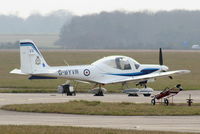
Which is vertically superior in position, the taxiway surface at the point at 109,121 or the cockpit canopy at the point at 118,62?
the cockpit canopy at the point at 118,62

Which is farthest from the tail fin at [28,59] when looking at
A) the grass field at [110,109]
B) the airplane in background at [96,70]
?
the grass field at [110,109]

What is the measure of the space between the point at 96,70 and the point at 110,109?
447 inches

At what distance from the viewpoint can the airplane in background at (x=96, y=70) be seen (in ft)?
133

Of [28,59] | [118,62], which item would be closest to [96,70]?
[118,62]

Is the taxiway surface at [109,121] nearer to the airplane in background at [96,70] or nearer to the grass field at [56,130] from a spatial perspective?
the grass field at [56,130]

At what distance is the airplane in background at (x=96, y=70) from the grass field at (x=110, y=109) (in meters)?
7.95

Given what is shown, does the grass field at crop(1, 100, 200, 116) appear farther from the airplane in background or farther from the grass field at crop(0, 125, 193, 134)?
the airplane in background

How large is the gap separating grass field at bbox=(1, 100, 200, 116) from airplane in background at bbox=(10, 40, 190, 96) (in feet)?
26.1

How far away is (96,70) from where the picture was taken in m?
41.7

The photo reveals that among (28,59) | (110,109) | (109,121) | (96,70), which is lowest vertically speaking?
(109,121)

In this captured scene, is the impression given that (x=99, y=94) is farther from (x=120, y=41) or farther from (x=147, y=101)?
(x=120, y=41)

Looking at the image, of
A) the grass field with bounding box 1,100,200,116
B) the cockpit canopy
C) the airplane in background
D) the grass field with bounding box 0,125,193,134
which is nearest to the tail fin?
the airplane in background

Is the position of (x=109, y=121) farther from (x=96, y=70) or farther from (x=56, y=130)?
(x=96, y=70)

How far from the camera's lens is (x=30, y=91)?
43844 mm
